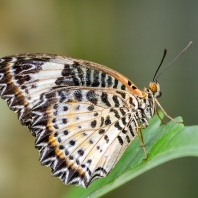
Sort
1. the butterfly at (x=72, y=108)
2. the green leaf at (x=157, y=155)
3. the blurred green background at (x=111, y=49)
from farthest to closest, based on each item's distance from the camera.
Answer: the blurred green background at (x=111, y=49) → the butterfly at (x=72, y=108) → the green leaf at (x=157, y=155)

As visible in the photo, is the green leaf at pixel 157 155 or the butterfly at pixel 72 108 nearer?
the green leaf at pixel 157 155

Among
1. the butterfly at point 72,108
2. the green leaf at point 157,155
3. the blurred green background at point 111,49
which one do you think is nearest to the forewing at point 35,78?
the butterfly at point 72,108

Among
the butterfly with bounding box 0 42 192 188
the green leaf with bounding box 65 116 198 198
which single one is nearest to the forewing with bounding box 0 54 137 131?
the butterfly with bounding box 0 42 192 188

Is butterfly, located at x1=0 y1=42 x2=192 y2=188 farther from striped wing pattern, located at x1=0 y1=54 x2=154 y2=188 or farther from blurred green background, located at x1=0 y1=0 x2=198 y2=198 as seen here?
blurred green background, located at x1=0 y1=0 x2=198 y2=198

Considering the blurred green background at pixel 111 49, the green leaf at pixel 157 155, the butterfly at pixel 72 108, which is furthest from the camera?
the blurred green background at pixel 111 49

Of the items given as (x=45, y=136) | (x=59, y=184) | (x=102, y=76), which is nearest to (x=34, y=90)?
(x=45, y=136)

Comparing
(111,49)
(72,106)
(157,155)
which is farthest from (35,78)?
(111,49)

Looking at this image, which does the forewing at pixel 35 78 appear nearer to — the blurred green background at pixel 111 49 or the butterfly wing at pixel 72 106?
the butterfly wing at pixel 72 106
